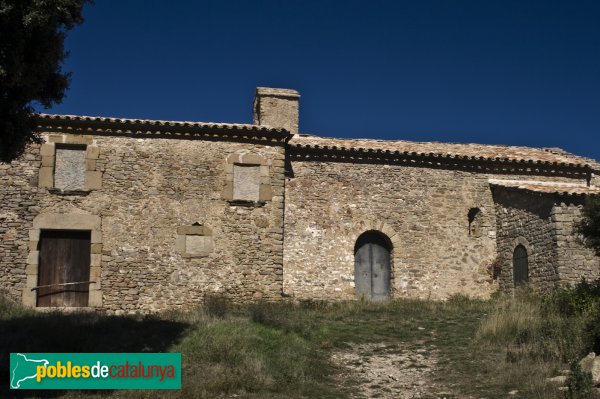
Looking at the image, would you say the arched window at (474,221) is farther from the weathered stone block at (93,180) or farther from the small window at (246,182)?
the weathered stone block at (93,180)

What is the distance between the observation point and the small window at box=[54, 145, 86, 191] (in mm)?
16750

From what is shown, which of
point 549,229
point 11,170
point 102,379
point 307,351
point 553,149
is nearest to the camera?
point 102,379

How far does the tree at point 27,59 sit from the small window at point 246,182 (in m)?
7.28

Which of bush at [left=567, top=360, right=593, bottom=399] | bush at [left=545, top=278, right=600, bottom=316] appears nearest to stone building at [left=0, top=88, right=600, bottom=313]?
bush at [left=545, top=278, right=600, bottom=316]

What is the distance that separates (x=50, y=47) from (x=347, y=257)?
11.0 metres

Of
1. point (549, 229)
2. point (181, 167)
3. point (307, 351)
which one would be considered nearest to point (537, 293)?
point (549, 229)

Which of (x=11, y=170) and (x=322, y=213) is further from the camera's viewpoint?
(x=322, y=213)

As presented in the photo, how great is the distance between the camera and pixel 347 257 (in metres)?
19.0

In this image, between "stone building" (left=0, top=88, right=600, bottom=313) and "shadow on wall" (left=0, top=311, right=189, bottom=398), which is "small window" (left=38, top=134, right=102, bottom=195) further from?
"shadow on wall" (left=0, top=311, right=189, bottom=398)

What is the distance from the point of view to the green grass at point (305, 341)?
10.4 m

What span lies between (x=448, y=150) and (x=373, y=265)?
14.1 feet

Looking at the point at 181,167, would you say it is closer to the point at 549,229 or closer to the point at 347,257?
the point at 347,257

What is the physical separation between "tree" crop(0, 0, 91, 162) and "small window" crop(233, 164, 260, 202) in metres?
7.28

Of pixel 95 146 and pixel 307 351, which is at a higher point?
pixel 95 146
